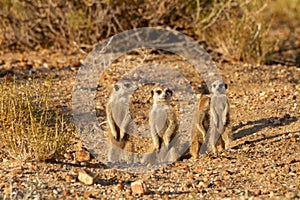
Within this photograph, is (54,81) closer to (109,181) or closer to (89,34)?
(89,34)

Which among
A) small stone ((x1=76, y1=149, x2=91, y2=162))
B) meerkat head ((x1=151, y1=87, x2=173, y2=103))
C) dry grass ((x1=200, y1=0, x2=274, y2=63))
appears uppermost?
dry grass ((x1=200, y1=0, x2=274, y2=63))

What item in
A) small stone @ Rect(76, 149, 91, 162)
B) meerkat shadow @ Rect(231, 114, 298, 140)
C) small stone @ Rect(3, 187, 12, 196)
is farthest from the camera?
meerkat shadow @ Rect(231, 114, 298, 140)

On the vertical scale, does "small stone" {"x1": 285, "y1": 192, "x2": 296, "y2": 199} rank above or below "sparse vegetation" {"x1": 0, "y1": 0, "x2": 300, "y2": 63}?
below

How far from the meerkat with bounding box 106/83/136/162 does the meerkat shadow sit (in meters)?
1.04

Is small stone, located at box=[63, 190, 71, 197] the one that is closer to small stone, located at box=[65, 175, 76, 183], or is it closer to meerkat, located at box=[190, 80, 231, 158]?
small stone, located at box=[65, 175, 76, 183]

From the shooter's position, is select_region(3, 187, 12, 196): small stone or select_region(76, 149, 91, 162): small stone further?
select_region(76, 149, 91, 162): small stone

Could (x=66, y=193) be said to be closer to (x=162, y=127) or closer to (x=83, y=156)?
(x=83, y=156)

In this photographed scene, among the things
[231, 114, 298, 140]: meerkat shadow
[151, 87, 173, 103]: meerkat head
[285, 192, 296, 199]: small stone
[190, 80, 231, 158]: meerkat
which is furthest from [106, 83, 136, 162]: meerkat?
[285, 192, 296, 199]: small stone

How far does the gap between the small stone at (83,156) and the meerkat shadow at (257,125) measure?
4.61 feet

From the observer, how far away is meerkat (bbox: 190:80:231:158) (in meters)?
5.54

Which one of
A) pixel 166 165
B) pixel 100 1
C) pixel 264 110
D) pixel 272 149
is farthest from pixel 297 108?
pixel 100 1

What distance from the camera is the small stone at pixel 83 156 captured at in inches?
206

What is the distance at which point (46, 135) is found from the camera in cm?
496

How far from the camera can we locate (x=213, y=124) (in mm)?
5652
